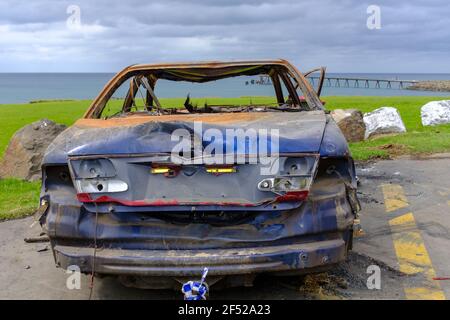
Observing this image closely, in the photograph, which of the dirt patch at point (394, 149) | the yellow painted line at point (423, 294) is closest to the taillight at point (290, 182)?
the yellow painted line at point (423, 294)

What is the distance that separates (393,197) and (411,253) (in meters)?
2.14

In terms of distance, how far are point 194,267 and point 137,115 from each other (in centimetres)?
205

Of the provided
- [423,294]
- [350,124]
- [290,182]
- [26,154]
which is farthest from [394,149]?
[290,182]

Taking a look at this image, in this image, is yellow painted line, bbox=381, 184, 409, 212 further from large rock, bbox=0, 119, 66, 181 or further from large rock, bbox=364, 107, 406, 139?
large rock, bbox=364, 107, 406, 139

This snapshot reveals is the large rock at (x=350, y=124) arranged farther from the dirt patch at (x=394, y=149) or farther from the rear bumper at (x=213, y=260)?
the rear bumper at (x=213, y=260)

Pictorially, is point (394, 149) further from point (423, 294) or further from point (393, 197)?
point (423, 294)

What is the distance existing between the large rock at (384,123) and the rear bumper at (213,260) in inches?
397

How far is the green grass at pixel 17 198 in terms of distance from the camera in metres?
6.59

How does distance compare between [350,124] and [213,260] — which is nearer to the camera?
[213,260]

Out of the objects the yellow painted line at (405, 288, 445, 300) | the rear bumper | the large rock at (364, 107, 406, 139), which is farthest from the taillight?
the large rock at (364, 107, 406, 139)

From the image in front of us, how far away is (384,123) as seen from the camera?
1313cm

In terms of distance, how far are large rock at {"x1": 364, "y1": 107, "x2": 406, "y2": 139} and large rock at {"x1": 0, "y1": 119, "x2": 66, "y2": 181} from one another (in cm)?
750

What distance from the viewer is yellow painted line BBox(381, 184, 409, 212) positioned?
20.6ft

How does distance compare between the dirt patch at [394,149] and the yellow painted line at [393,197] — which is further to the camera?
the dirt patch at [394,149]
